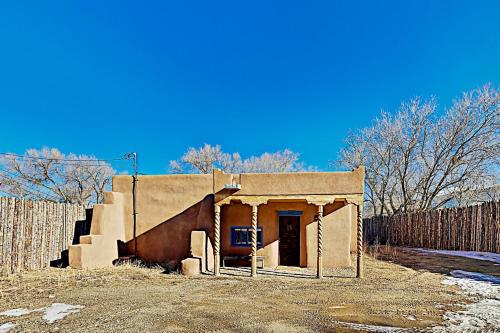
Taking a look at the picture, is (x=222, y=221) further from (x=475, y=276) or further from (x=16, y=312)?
(x=475, y=276)

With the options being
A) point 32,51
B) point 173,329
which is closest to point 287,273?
point 173,329

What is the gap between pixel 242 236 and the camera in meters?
12.2

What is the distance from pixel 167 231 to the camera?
40.0 feet

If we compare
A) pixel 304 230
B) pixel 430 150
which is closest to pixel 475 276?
pixel 304 230

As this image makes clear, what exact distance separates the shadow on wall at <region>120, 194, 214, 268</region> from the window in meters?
1.14

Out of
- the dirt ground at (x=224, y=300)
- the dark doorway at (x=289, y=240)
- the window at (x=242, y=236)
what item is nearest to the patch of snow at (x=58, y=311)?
the dirt ground at (x=224, y=300)

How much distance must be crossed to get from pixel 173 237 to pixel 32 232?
4.37 meters

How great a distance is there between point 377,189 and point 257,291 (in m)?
20.8

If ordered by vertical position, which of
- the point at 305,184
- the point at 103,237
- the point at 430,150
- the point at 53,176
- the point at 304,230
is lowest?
the point at 103,237

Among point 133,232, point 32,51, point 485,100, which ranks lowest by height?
point 133,232

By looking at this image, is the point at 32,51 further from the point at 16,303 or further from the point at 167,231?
the point at 16,303

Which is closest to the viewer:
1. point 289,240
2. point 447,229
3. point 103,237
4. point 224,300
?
point 224,300

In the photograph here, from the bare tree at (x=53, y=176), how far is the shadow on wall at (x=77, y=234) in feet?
56.3

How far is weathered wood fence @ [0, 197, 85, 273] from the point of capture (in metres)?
9.36
